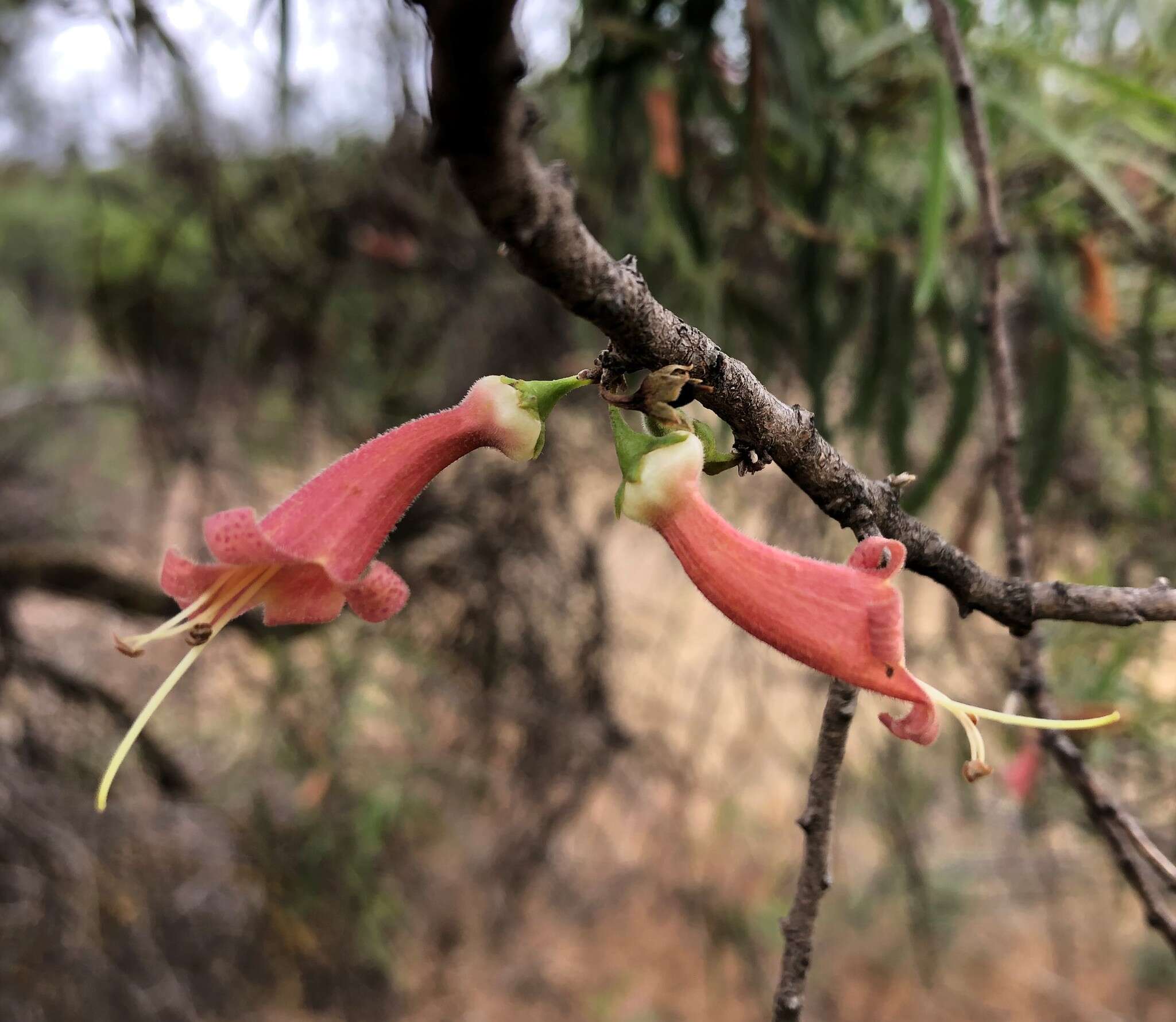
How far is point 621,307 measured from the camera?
36cm

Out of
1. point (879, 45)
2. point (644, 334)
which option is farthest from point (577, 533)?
point (644, 334)

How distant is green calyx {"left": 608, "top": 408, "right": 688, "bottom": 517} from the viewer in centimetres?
51

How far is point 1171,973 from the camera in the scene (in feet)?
10.3

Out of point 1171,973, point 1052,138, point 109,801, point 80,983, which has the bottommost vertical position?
point 80,983

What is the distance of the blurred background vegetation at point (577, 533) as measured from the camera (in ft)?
4.67

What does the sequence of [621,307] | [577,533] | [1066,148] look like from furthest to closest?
1. [577,533]
2. [1066,148]
3. [621,307]

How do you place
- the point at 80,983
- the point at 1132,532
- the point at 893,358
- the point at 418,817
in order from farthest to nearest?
the point at 418,817 < the point at 1132,532 < the point at 80,983 < the point at 893,358

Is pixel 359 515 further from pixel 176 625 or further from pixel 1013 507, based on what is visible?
→ pixel 1013 507

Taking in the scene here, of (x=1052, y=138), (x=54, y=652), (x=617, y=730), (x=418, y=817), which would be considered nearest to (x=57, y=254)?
(x=54, y=652)

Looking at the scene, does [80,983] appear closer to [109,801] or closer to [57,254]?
[109,801]

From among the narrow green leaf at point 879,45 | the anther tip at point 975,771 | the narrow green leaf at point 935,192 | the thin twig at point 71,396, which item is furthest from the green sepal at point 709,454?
the thin twig at point 71,396

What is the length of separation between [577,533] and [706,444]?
190cm

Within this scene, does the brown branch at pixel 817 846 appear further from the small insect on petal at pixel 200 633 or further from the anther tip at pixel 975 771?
the small insect on petal at pixel 200 633

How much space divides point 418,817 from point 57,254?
4.40 metres
